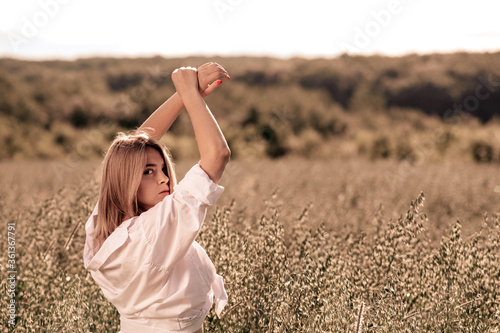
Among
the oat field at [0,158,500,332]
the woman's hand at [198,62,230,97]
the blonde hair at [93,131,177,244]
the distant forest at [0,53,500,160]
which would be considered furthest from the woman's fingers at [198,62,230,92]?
the distant forest at [0,53,500,160]

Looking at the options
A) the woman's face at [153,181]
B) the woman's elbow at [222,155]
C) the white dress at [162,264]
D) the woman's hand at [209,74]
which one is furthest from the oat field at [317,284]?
the woman's hand at [209,74]

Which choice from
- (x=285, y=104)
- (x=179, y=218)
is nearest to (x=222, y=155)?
(x=179, y=218)

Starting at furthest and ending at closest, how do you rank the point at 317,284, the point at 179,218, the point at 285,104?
the point at 285,104, the point at 317,284, the point at 179,218

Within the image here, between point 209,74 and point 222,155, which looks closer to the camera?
point 222,155

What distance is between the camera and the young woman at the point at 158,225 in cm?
208

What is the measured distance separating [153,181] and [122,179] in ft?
0.36

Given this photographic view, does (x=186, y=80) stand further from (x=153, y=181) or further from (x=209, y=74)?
(x=153, y=181)

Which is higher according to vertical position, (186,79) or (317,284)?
(186,79)

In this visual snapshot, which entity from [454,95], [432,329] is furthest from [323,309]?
[454,95]

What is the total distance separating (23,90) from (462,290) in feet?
121

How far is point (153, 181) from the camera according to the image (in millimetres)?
2322

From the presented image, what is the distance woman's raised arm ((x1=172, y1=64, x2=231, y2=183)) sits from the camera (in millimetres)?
2078

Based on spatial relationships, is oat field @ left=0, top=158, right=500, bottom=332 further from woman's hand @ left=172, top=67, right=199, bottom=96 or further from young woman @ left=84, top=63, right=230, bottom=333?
woman's hand @ left=172, top=67, right=199, bottom=96

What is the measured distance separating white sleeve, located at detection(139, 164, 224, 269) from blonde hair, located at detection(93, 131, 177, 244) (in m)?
0.14
